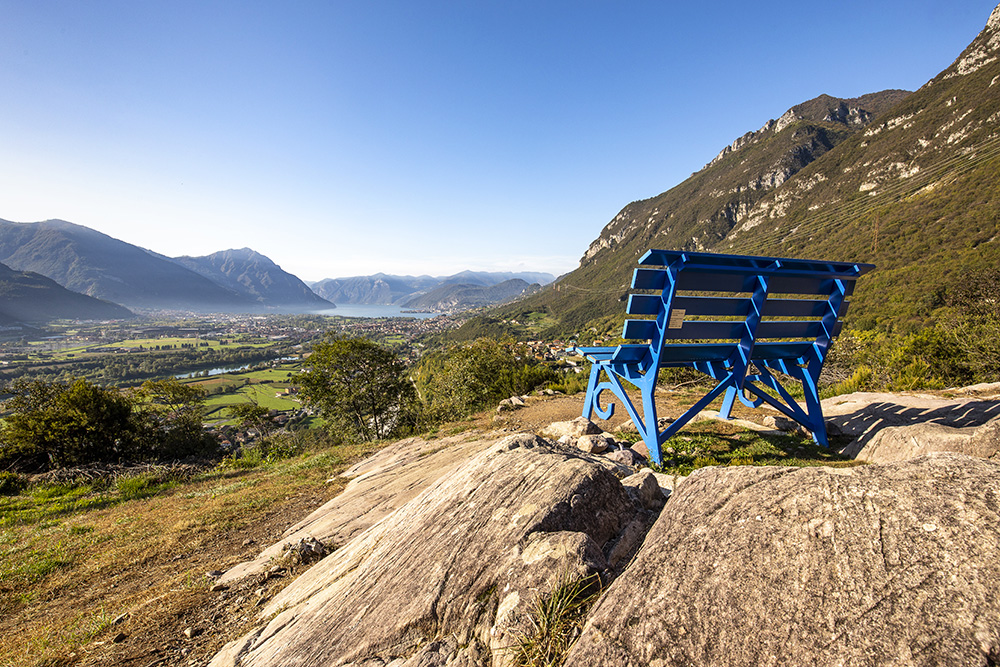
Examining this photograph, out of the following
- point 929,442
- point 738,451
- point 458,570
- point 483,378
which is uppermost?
point 458,570

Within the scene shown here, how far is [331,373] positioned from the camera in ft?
60.3

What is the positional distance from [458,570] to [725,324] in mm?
6339

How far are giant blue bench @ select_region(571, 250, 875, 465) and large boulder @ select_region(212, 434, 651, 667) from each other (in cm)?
330

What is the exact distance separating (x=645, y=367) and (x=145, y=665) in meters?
7.56

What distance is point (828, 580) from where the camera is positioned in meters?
1.96

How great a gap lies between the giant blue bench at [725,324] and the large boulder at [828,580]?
389cm

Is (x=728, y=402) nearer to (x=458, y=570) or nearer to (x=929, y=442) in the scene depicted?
(x=929, y=442)

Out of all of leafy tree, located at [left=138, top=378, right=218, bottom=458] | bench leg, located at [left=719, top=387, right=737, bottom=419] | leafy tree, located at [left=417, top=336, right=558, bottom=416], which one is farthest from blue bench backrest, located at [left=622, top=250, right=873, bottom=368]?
leafy tree, located at [left=138, top=378, right=218, bottom=458]

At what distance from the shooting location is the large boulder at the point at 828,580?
164cm

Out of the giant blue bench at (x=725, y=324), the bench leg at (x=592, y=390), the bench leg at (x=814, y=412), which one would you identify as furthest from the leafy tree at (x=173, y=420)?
the bench leg at (x=814, y=412)

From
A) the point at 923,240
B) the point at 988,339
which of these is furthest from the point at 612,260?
the point at 988,339

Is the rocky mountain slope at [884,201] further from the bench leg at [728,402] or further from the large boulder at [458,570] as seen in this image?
the large boulder at [458,570]

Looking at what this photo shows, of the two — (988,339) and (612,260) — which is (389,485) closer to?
(988,339)

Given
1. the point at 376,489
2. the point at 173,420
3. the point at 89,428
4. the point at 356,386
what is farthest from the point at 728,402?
the point at 173,420
